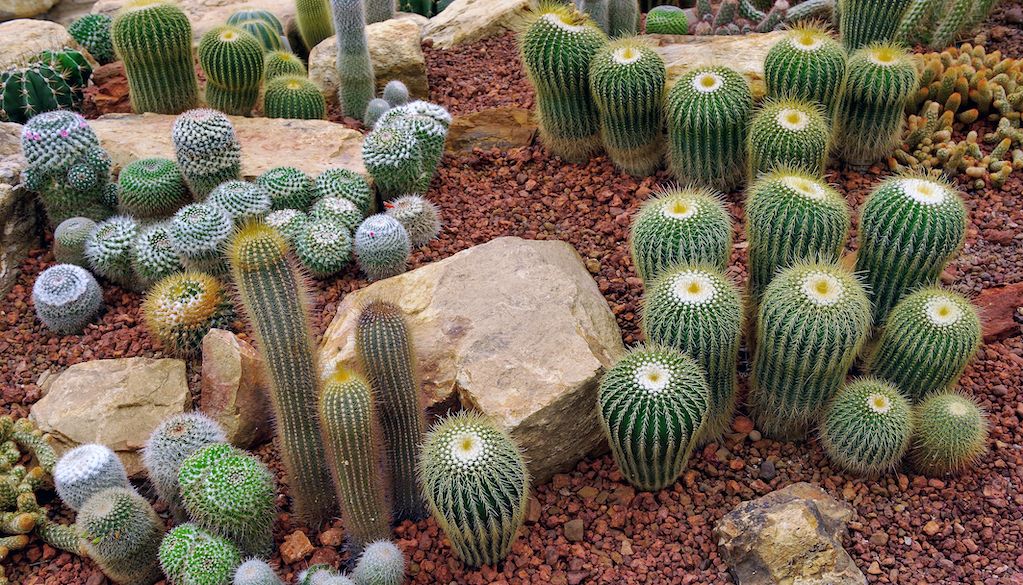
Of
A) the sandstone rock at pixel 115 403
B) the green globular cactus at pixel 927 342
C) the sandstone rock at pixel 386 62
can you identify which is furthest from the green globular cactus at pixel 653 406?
the sandstone rock at pixel 386 62

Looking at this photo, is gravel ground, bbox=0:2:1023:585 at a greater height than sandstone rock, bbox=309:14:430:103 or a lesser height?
lesser

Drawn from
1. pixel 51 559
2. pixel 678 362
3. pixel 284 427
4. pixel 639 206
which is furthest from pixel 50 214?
pixel 678 362

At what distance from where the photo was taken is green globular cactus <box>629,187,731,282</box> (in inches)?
170

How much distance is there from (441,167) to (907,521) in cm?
356

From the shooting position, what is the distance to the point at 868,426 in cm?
405

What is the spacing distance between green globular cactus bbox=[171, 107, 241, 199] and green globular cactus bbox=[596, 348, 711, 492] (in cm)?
274

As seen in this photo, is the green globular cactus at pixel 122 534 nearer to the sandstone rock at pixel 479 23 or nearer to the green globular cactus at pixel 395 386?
the green globular cactus at pixel 395 386

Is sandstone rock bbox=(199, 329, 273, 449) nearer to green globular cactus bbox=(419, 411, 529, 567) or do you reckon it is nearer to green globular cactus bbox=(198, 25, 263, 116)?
green globular cactus bbox=(419, 411, 529, 567)

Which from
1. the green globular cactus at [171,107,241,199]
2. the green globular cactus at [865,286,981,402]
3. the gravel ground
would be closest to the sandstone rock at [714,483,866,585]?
the gravel ground

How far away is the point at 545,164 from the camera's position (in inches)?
245

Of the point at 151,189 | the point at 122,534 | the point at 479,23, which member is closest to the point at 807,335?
the point at 122,534

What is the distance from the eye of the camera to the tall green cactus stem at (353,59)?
658 cm

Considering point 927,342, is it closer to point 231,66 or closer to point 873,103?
point 873,103

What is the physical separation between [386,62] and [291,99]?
0.87 m
